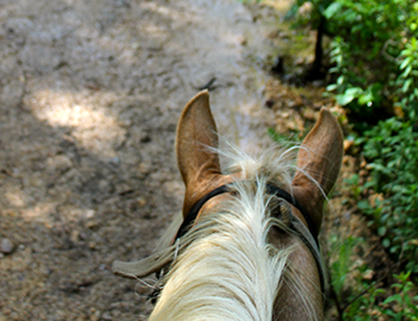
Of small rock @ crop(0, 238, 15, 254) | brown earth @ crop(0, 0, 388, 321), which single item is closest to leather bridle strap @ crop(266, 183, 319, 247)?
brown earth @ crop(0, 0, 388, 321)

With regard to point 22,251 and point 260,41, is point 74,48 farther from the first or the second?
point 22,251

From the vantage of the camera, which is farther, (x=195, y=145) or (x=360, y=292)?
(x=360, y=292)

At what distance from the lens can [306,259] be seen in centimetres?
147

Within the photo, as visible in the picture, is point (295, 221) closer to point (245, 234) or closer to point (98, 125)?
point (245, 234)

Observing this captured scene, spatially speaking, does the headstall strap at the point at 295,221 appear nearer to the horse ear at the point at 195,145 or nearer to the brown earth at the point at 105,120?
the horse ear at the point at 195,145

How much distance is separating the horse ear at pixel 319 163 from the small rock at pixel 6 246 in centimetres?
200

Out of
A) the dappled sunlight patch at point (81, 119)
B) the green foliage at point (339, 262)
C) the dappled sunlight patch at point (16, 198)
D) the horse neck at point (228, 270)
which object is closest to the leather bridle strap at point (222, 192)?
the horse neck at point (228, 270)

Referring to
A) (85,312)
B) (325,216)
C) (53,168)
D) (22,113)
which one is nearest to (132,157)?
(53,168)

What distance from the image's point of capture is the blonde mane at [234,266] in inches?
44.8

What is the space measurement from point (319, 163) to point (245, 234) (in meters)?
0.60

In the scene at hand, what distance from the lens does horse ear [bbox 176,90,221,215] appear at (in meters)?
1.77

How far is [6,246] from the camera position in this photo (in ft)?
9.07

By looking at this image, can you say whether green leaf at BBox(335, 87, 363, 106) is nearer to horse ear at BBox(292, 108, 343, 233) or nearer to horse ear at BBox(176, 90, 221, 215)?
horse ear at BBox(292, 108, 343, 233)

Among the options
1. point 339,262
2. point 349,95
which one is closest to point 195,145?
point 339,262
